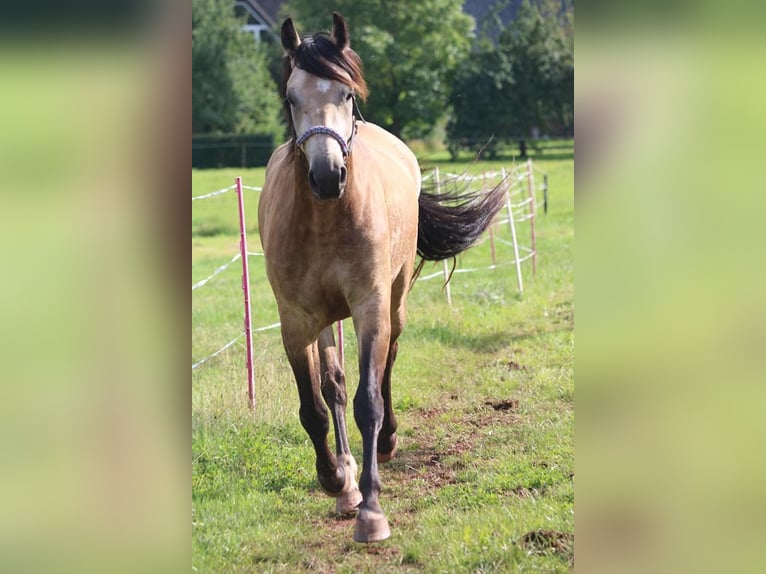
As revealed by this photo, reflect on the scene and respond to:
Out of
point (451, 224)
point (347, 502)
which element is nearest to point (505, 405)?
point (451, 224)

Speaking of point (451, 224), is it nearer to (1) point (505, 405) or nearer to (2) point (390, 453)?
(1) point (505, 405)

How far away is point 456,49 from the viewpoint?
4597 centimetres

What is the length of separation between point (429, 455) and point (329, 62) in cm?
270

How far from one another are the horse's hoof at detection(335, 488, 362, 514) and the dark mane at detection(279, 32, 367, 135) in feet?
6.69

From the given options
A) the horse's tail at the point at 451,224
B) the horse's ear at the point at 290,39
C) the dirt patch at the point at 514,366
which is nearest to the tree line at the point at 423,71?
the dirt patch at the point at 514,366

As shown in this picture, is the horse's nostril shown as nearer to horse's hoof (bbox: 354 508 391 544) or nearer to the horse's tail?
horse's hoof (bbox: 354 508 391 544)

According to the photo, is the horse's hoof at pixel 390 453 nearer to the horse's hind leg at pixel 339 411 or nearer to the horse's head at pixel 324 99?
the horse's hind leg at pixel 339 411

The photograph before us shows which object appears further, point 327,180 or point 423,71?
point 423,71

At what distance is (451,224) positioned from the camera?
5.96 metres

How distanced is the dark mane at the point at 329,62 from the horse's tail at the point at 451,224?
2.31 meters

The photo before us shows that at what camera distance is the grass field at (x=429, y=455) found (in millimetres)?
3580
